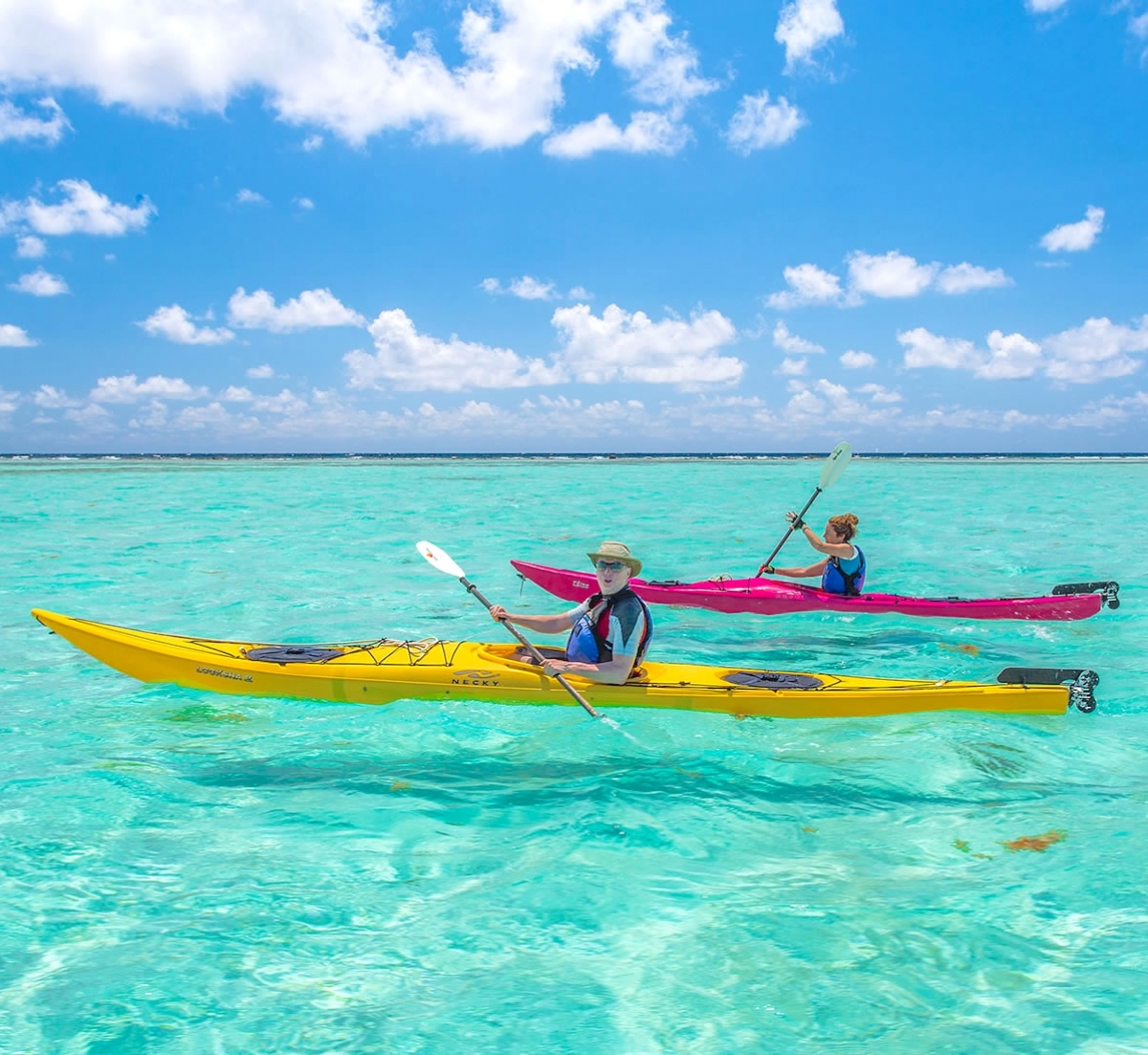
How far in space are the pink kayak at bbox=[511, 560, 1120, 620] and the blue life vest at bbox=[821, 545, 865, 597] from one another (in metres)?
0.08

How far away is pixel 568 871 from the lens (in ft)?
15.0

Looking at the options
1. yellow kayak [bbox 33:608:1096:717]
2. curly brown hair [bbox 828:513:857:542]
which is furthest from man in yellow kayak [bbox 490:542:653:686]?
curly brown hair [bbox 828:513:857:542]

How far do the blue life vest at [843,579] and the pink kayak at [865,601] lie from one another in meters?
0.08

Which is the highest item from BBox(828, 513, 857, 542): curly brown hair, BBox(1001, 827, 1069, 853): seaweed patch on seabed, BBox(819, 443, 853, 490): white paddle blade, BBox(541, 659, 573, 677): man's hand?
BBox(819, 443, 853, 490): white paddle blade

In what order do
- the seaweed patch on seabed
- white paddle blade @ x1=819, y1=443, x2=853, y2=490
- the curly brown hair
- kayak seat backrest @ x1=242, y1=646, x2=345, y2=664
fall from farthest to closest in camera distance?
white paddle blade @ x1=819, y1=443, x2=853, y2=490
the curly brown hair
kayak seat backrest @ x1=242, y1=646, x2=345, y2=664
the seaweed patch on seabed

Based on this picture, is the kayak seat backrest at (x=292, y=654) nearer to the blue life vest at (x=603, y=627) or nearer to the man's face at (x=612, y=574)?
the blue life vest at (x=603, y=627)

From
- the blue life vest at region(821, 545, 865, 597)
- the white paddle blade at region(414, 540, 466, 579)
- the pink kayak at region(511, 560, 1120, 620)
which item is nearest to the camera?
the white paddle blade at region(414, 540, 466, 579)

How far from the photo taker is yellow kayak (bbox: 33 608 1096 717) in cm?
656

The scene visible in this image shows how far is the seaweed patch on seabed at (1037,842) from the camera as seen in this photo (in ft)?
15.6

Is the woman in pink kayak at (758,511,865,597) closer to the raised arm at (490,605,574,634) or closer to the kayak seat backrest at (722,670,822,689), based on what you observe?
the kayak seat backrest at (722,670,822,689)

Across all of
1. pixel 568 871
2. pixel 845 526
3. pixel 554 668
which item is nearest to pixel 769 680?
pixel 554 668

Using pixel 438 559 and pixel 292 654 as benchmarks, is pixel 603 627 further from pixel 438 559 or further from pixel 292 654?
pixel 292 654

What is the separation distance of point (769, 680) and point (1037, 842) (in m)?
2.31

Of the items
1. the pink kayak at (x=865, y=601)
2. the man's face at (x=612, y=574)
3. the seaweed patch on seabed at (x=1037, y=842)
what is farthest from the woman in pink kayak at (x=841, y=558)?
the seaweed patch on seabed at (x=1037, y=842)
